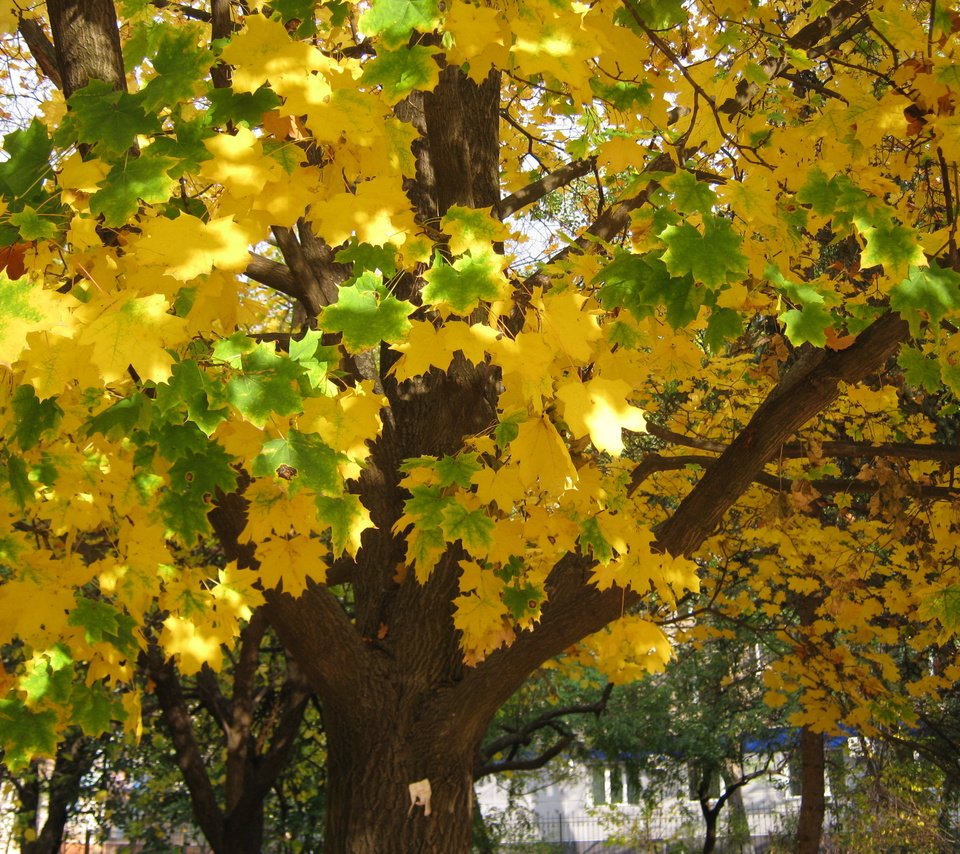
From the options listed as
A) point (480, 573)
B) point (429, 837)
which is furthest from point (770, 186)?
point (429, 837)

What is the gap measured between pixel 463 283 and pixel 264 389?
556mm

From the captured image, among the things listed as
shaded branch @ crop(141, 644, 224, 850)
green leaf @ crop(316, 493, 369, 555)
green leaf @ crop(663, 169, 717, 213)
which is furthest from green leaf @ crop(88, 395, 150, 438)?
shaded branch @ crop(141, 644, 224, 850)

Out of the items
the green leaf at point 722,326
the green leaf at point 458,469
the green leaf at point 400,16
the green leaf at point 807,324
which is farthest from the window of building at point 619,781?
the green leaf at point 400,16

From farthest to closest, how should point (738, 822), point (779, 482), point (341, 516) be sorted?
1. point (738, 822)
2. point (779, 482)
3. point (341, 516)

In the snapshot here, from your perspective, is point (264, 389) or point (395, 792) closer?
point (264, 389)

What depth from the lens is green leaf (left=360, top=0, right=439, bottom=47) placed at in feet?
6.78

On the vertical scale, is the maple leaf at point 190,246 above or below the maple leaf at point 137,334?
above

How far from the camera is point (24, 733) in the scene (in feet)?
10.1

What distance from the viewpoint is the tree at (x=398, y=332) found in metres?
2.27

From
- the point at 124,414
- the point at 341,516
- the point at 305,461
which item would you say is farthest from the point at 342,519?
the point at 124,414

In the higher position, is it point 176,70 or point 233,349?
point 176,70

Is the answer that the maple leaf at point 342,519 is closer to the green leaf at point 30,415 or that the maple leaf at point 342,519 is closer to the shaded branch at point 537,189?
the green leaf at point 30,415

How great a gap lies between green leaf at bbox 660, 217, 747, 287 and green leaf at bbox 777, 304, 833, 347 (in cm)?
42

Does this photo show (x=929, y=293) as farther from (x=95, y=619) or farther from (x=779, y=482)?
(x=95, y=619)
